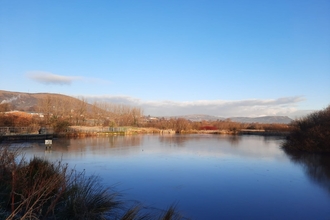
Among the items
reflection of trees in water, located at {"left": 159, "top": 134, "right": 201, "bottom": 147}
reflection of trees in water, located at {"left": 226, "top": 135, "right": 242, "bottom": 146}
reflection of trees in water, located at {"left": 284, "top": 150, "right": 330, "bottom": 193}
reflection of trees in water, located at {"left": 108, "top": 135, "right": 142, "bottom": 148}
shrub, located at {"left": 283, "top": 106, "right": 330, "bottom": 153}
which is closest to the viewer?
reflection of trees in water, located at {"left": 284, "top": 150, "right": 330, "bottom": 193}

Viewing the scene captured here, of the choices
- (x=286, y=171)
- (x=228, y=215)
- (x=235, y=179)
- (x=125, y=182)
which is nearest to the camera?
(x=228, y=215)

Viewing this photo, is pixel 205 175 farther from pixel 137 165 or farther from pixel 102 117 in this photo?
pixel 102 117

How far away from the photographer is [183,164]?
10.3 m

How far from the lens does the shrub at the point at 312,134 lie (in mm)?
14820

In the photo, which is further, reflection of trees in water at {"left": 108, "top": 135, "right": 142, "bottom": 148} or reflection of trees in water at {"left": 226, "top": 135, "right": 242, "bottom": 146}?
reflection of trees in water at {"left": 226, "top": 135, "right": 242, "bottom": 146}

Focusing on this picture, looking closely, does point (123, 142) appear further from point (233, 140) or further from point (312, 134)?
point (312, 134)

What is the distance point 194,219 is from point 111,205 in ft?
4.72

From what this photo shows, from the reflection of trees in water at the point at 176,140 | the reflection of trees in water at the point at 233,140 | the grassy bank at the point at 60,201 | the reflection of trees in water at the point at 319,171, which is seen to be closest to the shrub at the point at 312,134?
the reflection of trees in water at the point at 319,171

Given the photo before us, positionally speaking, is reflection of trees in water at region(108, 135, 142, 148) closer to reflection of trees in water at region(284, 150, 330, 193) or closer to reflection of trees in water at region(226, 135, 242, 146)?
reflection of trees in water at region(226, 135, 242, 146)

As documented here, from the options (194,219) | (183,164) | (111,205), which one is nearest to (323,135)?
(183,164)

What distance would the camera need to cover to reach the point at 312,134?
15.6m

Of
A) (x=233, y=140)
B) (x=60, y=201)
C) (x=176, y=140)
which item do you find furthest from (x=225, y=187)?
(x=233, y=140)

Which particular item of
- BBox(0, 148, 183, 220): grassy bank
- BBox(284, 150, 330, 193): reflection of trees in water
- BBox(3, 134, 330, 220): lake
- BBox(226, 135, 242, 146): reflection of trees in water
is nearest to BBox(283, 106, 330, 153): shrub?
BBox(284, 150, 330, 193): reflection of trees in water

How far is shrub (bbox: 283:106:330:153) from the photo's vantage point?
14.8 meters
